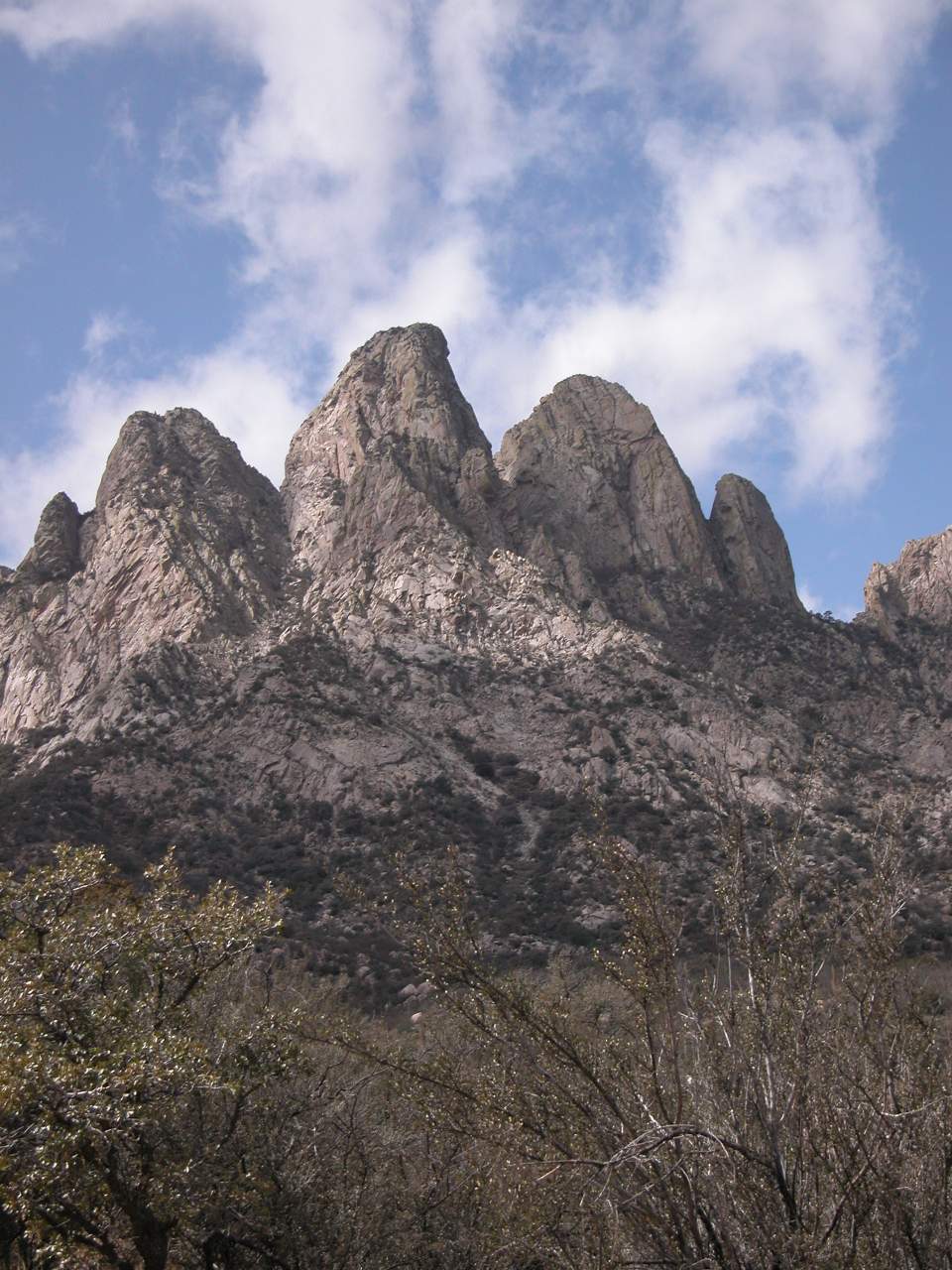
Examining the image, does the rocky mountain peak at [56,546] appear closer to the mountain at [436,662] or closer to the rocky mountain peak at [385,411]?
the mountain at [436,662]

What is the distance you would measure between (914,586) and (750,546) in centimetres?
1459

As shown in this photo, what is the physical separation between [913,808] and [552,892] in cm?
3699

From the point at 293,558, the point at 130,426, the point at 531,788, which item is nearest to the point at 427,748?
the point at 531,788

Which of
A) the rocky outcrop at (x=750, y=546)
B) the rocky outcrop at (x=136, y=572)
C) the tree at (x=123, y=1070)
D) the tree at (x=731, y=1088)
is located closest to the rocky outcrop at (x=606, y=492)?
the rocky outcrop at (x=750, y=546)

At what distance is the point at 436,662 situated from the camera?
206ft

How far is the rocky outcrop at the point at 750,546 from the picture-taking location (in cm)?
9284

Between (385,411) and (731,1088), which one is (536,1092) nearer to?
(731,1088)

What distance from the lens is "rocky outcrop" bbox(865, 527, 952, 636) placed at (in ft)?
294

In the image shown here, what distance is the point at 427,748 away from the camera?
184ft

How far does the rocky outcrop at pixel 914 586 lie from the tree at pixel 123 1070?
82004 millimetres

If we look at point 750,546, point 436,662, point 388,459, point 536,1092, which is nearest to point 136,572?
point 388,459

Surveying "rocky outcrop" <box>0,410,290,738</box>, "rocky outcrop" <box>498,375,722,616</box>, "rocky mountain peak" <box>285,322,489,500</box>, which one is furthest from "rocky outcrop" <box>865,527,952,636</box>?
"rocky outcrop" <box>0,410,290,738</box>

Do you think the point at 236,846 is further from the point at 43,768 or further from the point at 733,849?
the point at 733,849

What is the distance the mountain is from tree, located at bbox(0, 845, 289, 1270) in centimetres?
2143
